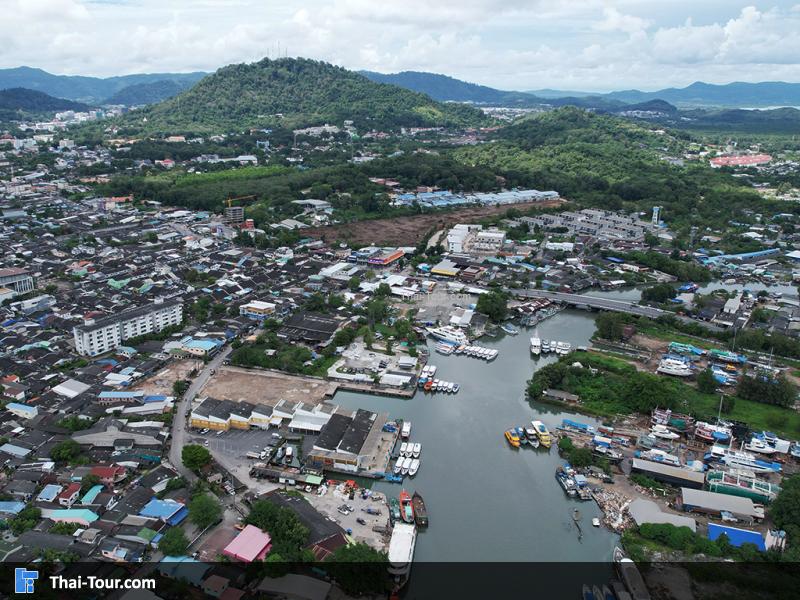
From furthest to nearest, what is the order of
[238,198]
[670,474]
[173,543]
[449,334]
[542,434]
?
1. [238,198]
2. [449,334]
3. [542,434]
4. [670,474]
5. [173,543]

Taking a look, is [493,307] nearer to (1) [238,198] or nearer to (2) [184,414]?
(2) [184,414]

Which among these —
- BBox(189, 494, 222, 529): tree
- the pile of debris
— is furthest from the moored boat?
BBox(189, 494, 222, 529): tree

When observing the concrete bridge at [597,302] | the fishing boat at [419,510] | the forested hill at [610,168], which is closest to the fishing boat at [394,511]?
the fishing boat at [419,510]

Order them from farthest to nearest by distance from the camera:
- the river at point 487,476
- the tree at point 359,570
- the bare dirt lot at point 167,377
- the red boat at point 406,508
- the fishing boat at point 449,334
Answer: the fishing boat at point 449,334, the bare dirt lot at point 167,377, the red boat at point 406,508, the river at point 487,476, the tree at point 359,570

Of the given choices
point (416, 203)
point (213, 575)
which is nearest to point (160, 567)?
point (213, 575)

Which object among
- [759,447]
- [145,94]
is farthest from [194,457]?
[145,94]

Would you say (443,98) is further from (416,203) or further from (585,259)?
(585,259)

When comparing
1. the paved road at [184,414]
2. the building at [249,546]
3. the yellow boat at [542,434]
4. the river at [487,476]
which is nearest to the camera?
the building at [249,546]

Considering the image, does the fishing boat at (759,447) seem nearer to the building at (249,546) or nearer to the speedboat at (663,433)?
the speedboat at (663,433)
